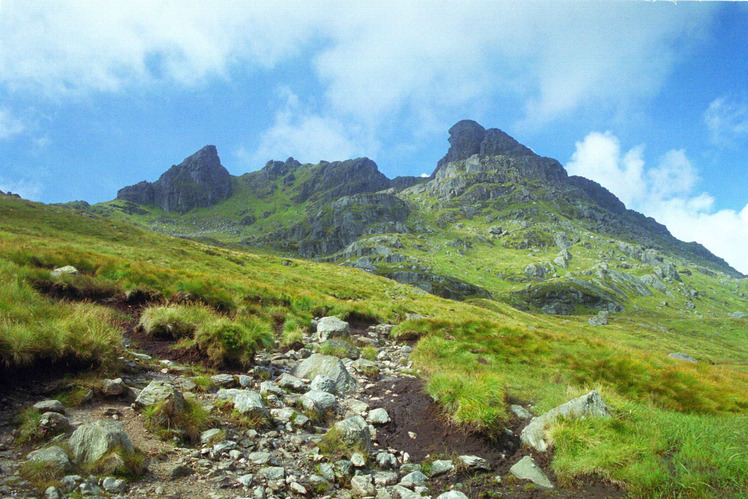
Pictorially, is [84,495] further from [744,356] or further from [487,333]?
[744,356]

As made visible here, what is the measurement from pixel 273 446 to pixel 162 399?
2.37 meters

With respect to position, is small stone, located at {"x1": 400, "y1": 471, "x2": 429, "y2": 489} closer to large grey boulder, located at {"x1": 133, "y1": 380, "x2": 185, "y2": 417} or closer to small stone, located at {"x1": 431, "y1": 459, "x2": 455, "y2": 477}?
small stone, located at {"x1": 431, "y1": 459, "x2": 455, "y2": 477}

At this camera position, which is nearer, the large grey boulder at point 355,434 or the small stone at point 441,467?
the small stone at point 441,467

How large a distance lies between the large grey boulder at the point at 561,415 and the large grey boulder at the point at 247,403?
6.07 m

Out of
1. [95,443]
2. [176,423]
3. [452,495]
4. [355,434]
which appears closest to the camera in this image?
[95,443]

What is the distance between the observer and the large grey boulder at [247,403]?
682 cm

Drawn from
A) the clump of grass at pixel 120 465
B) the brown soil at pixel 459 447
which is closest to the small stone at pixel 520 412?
the brown soil at pixel 459 447

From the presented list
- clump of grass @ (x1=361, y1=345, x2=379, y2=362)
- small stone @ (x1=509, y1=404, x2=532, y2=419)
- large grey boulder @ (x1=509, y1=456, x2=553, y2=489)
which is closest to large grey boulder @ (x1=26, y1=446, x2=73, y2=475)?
large grey boulder @ (x1=509, y1=456, x2=553, y2=489)

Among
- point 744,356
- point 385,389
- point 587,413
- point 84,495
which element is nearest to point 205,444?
point 84,495

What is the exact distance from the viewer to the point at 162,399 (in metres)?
6.17

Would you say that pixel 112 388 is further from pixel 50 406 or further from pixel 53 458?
pixel 53 458

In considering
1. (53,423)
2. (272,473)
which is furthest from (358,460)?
(53,423)

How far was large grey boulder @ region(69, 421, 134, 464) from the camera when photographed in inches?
177

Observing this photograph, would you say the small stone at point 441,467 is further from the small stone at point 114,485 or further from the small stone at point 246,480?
the small stone at point 114,485
